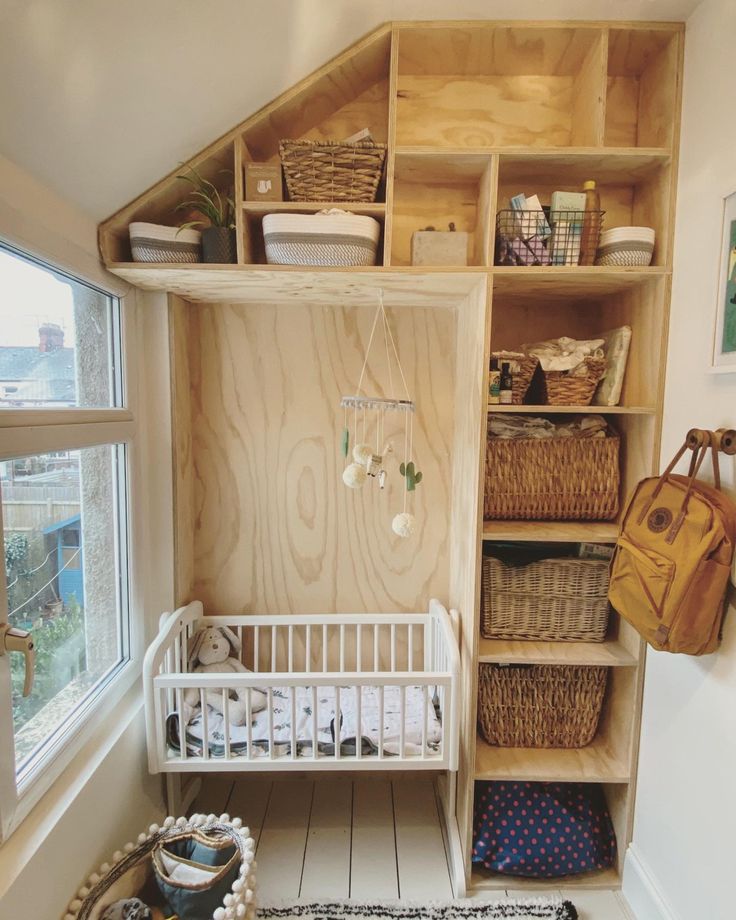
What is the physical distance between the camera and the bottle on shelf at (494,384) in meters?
1.56

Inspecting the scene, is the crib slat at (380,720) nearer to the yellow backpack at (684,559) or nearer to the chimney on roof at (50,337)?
the yellow backpack at (684,559)

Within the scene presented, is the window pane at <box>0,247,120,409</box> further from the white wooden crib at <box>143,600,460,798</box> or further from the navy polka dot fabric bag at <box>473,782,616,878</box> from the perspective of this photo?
the navy polka dot fabric bag at <box>473,782,616,878</box>

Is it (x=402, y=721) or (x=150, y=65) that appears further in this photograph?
(x=402, y=721)

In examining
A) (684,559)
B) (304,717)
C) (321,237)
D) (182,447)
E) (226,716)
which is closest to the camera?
(684,559)

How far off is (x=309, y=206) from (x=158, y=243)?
1.44ft

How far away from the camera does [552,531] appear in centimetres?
158

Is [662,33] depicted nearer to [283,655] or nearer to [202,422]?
[202,422]

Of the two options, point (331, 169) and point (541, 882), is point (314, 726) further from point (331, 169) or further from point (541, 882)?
point (331, 169)

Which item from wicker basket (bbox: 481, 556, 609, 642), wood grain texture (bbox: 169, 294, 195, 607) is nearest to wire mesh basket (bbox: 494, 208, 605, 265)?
wicker basket (bbox: 481, 556, 609, 642)

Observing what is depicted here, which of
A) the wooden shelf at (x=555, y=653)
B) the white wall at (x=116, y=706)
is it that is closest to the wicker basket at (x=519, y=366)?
the wooden shelf at (x=555, y=653)

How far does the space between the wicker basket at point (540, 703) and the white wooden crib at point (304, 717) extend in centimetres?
17

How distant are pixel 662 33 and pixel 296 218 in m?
1.13

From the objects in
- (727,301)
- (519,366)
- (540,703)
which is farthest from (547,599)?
(727,301)

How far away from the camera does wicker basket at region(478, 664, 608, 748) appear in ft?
5.48
